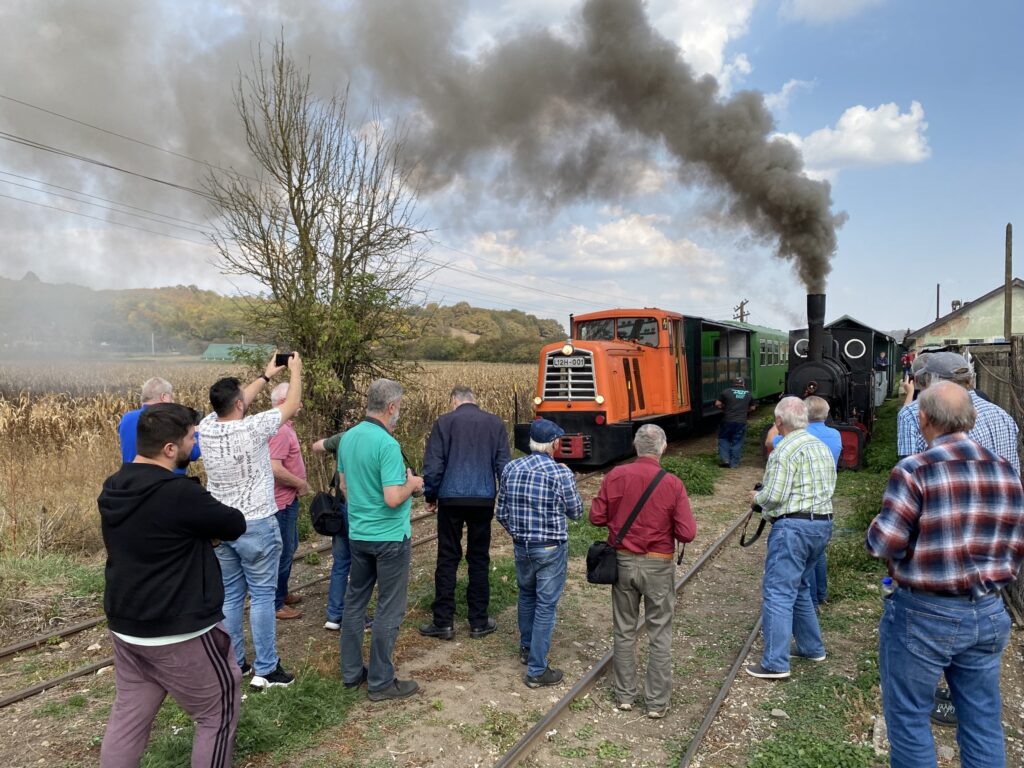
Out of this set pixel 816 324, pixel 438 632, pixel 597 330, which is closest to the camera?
pixel 438 632

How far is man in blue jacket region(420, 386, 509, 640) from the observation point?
17.3 ft

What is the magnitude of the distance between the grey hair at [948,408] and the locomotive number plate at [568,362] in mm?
9727

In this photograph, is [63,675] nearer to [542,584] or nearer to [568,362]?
[542,584]

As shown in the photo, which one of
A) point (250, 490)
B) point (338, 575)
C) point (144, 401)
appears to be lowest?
point (338, 575)

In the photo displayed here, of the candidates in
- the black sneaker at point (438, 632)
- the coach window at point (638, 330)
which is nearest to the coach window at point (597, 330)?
the coach window at point (638, 330)

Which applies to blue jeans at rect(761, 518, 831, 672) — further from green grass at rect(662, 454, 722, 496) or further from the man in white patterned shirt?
green grass at rect(662, 454, 722, 496)

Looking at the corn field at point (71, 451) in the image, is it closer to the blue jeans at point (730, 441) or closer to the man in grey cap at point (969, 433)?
the blue jeans at point (730, 441)

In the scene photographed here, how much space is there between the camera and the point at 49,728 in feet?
13.7

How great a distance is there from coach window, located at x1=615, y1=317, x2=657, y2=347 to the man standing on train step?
1932mm

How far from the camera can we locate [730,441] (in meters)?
13.6

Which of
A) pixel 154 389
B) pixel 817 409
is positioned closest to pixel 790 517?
pixel 817 409

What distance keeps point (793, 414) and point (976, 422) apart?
3.71 feet

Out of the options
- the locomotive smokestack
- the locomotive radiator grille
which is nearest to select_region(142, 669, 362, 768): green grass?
the locomotive radiator grille

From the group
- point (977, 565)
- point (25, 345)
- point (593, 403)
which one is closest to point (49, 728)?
point (977, 565)
